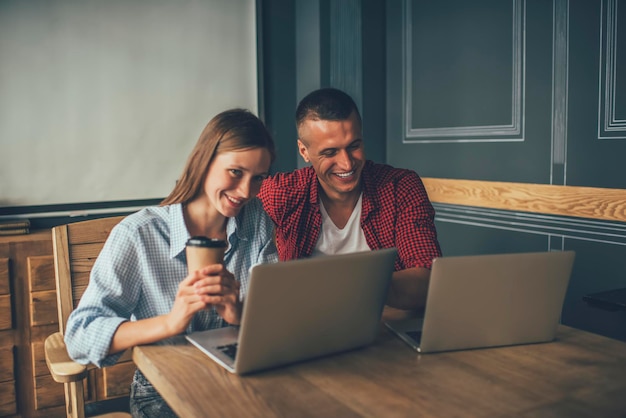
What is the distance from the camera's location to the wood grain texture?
2402 mm

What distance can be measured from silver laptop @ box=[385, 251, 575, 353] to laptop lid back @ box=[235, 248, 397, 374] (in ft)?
0.37

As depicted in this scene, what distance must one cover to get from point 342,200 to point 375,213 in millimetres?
126

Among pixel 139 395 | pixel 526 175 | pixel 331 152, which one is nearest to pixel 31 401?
pixel 139 395

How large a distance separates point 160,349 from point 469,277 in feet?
2.12

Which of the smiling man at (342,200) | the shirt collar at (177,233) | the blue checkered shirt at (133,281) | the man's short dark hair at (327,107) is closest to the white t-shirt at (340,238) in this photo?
the smiling man at (342,200)

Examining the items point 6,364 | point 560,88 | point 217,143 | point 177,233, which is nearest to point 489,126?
point 560,88

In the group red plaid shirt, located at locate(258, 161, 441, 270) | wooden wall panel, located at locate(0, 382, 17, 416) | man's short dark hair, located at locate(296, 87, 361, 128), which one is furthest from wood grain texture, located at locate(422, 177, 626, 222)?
wooden wall panel, located at locate(0, 382, 17, 416)

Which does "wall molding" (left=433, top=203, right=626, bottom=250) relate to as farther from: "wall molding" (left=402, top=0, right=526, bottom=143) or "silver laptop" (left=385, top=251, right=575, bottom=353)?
"silver laptop" (left=385, top=251, right=575, bottom=353)

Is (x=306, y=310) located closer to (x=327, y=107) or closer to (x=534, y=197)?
(x=327, y=107)

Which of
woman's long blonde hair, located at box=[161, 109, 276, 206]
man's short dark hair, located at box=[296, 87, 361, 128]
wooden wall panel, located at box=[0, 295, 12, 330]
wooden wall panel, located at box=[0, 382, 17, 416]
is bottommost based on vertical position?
wooden wall panel, located at box=[0, 382, 17, 416]

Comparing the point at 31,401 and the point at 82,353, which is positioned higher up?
the point at 82,353

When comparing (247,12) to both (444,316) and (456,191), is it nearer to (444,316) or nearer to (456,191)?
(456,191)

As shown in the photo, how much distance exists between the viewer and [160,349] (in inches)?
52.5

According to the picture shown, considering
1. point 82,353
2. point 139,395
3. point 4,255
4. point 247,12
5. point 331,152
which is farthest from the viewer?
point 247,12
